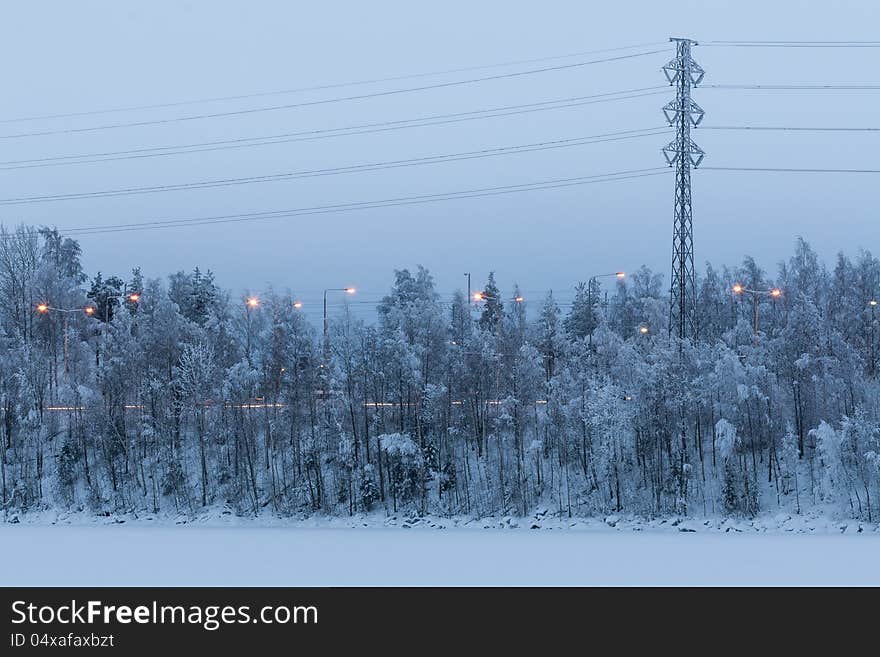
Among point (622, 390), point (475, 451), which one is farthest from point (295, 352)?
point (622, 390)

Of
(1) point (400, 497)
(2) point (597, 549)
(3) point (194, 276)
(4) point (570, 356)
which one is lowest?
(1) point (400, 497)

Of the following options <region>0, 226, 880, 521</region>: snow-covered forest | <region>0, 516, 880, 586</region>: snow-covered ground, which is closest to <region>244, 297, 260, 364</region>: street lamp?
<region>0, 226, 880, 521</region>: snow-covered forest

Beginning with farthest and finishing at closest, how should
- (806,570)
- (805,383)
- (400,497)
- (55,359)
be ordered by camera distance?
(55,359) → (805,383) → (400,497) → (806,570)

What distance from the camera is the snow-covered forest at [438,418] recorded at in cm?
4472

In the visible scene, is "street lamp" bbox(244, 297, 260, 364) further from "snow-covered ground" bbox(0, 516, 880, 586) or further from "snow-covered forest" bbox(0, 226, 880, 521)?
"snow-covered ground" bbox(0, 516, 880, 586)

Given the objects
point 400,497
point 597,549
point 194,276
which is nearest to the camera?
point 597,549

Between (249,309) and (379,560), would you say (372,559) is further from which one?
(249,309)

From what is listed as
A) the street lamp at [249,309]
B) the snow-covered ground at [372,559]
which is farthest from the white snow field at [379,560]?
the street lamp at [249,309]

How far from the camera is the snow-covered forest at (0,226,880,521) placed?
147 ft

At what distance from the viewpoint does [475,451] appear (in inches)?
2068

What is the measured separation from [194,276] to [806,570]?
80.9 metres

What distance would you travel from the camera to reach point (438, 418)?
5234 centimetres

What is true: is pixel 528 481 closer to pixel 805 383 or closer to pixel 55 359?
pixel 805 383

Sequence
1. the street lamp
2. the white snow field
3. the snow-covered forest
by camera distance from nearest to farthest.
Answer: the white snow field
the snow-covered forest
the street lamp
